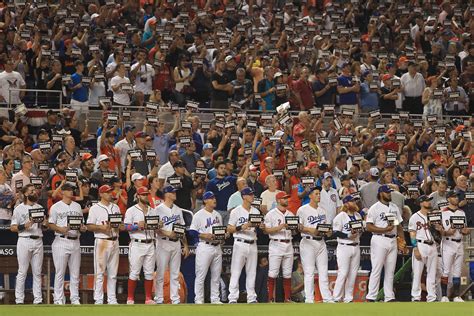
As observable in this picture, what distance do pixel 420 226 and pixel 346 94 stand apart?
5.71 m

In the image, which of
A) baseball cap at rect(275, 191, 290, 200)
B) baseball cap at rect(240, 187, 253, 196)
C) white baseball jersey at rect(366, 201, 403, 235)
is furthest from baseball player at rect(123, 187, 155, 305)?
white baseball jersey at rect(366, 201, 403, 235)

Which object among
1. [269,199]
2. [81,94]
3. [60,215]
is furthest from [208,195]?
[81,94]

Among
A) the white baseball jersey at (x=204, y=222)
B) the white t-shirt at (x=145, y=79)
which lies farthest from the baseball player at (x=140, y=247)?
the white t-shirt at (x=145, y=79)

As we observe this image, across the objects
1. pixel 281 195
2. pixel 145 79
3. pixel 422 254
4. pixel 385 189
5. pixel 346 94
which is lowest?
pixel 422 254

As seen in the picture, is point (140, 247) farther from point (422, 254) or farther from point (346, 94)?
point (346, 94)

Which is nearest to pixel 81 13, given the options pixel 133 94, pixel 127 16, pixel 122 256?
pixel 127 16

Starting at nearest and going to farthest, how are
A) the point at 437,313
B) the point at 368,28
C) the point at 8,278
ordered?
1. the point at 437,313
2. the point at 8,278
3. the point at 368,28

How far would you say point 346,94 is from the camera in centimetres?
2703

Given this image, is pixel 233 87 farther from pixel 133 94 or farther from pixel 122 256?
pixel 122 256

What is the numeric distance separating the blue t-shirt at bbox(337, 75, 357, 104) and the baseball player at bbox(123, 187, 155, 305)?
7487mm

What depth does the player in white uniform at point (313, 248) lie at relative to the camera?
21.5m

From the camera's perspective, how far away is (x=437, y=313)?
1733 cm

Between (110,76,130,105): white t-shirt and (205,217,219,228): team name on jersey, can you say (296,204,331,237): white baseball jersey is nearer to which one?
(205,217,219,228): team name on jersey

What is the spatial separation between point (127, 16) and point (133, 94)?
3.90 meters
